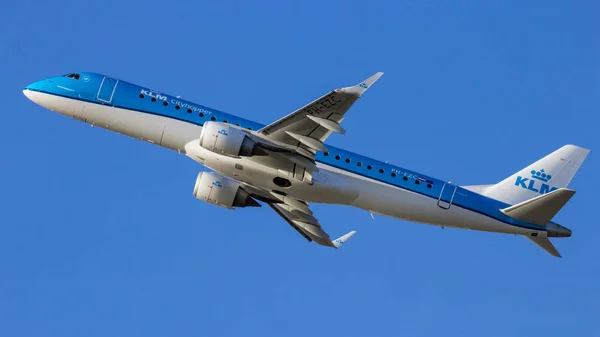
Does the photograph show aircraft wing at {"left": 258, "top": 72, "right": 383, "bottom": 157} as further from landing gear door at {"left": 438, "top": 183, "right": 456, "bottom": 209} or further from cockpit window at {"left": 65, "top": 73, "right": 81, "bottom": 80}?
cockpit window at {"left": 65, "top": 73, "right": 81, "bottom": 80}

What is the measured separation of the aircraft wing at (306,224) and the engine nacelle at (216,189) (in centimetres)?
413

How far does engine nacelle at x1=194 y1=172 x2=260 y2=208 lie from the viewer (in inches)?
2387

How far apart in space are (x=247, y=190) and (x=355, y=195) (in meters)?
7.34

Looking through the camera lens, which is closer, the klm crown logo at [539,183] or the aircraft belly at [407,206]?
the aircraft belly at [407,206]

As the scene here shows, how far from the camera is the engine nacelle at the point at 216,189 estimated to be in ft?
199

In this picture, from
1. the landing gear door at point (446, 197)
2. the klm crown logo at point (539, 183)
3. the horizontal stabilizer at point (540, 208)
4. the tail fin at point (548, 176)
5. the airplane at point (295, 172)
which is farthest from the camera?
the klm crown logo at point (539, 183)

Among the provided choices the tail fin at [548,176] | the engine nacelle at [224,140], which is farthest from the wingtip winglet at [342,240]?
the engine nacelle at [224,140]

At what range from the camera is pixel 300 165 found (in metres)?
56.8

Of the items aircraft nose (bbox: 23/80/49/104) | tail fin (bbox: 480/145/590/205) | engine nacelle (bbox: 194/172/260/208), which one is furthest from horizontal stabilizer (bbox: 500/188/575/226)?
aircraft nose (bbox: 23/80/49/104)

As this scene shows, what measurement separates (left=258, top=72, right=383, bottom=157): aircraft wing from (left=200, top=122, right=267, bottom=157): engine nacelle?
154 centimetres

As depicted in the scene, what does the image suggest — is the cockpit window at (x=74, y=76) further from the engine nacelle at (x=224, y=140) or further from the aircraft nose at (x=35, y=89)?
the engine nacelle at (x=224, y=140)

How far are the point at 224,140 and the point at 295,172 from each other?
5.02 m

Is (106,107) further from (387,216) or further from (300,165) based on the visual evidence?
(387,216)

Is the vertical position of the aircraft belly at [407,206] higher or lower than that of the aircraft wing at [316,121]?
lower
